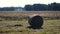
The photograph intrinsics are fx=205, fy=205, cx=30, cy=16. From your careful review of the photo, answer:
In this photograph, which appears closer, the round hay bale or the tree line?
the round hay bale

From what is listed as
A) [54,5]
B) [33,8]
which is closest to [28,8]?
[33,8]

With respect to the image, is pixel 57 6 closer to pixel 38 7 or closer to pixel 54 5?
pixel 54 5

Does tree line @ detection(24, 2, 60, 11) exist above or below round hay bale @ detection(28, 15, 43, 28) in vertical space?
below

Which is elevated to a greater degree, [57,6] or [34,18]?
[34,18]

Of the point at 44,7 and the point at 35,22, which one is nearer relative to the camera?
the point at 35,22

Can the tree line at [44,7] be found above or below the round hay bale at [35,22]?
below

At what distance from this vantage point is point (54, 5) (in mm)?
114688

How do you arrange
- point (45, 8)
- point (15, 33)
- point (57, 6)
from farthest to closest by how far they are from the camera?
point (45, 8) < point (57, 6) < point (15, 33)

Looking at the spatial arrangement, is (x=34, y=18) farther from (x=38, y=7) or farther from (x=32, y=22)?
(x=38, y=7)

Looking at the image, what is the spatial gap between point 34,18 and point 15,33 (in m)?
7.72

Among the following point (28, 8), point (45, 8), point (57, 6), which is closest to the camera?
point (57, 6)

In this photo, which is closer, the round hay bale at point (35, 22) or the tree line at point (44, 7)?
the round hay bale at point (35, 22)

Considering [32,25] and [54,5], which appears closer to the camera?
[32,25]

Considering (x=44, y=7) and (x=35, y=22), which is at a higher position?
(x=35, y=22)
